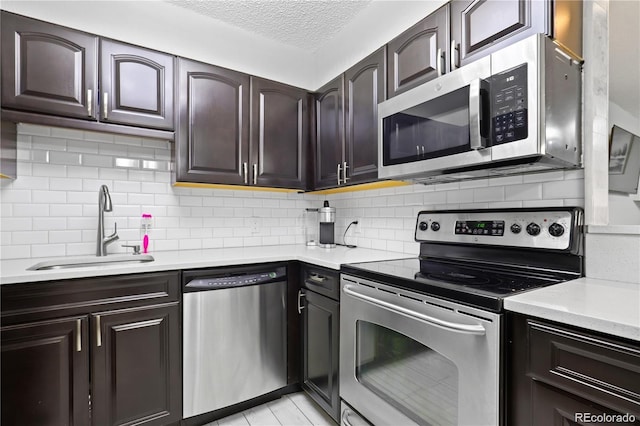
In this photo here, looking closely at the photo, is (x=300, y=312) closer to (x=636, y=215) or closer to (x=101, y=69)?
(x=636, y=215)

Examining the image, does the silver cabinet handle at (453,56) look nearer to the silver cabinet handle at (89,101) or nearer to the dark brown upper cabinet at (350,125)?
the dark brown upper cabinet at (350,125)

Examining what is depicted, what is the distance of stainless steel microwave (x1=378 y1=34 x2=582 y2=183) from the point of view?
1103 millimetres

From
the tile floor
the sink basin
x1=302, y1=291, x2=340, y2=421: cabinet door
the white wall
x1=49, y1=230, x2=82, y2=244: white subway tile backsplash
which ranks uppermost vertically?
the white wall

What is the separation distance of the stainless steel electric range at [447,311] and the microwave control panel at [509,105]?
1.36 feet

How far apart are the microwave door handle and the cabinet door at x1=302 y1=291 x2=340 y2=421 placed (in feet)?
3.35

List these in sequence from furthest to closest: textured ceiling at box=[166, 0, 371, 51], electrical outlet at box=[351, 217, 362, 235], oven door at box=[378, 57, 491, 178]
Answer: electrical outlet at box=[351, 217, 362, 235] → textured ceiling at box=[166, 0, 371, 51] → oven door at box=[378, 57, 491, 178]

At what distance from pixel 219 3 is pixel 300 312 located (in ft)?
6.87

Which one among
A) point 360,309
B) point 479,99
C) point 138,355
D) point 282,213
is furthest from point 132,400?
point 479,99

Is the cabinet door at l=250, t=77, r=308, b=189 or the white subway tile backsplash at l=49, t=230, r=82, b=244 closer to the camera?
the white subway tile backsplash at l=49, t=230, r=82, b=244

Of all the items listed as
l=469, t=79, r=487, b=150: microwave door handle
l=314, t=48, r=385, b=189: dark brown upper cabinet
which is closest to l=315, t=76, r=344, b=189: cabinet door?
l=314, t=48, r=385, b=189: dark brown upper cabinet

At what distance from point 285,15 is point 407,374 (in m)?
2.32

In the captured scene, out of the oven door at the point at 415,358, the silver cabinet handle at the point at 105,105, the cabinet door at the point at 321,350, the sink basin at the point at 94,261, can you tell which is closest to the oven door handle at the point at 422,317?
the oven door at the point at 415,358

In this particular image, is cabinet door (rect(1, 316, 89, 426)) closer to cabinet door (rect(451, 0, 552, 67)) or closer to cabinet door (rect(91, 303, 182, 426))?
cabinet door (rect(91, 303, 182, 426))

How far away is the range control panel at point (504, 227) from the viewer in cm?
125
